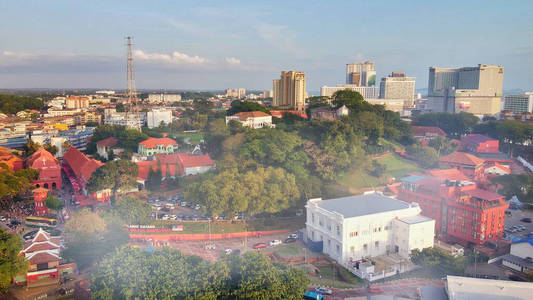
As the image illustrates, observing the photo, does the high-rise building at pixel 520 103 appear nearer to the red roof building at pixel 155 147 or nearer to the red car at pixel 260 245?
the red roof building at pixel 155 147

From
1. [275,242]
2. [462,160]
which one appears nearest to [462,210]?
[275,242]

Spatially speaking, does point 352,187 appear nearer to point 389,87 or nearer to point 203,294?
point 203,294

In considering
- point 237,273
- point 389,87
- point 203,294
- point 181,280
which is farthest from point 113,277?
point 389,87

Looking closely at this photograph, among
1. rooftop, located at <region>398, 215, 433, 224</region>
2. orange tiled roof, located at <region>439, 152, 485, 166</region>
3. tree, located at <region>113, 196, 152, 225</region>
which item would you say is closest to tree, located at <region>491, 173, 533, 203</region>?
orange tiled roof, located at <region>439, 152, 485, 166</region>

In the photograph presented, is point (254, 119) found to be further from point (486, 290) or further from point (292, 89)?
point (486, 290)

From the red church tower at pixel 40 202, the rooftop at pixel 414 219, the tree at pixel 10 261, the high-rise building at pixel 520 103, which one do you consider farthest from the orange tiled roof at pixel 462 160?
the high-rise building at pixel 520 103
